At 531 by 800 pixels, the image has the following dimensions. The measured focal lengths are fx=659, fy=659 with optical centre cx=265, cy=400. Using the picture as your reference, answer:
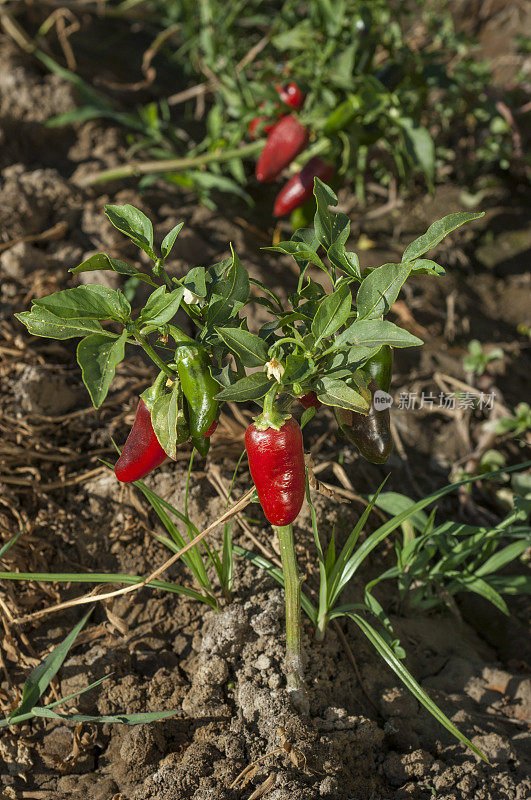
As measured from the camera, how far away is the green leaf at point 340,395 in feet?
3.71

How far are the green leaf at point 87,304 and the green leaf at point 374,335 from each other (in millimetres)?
378

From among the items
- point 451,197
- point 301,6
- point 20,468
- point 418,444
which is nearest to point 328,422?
point 418,444

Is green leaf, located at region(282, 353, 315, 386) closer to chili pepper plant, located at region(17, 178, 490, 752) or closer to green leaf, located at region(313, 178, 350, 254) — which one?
chili pepper plant, located at region(17, 178, 490, 752)

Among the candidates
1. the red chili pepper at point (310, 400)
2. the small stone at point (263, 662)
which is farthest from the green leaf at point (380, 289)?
the small stone at point (263, 662)

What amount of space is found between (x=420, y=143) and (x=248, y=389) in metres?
1.84

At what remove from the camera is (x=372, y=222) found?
3289 mm

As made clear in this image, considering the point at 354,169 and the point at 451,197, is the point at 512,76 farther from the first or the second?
the point at 354,169

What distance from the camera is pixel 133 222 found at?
1224 millimetres

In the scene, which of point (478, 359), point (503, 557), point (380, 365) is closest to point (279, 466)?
point (380, 365)

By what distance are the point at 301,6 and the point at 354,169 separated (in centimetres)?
153

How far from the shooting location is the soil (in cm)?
142

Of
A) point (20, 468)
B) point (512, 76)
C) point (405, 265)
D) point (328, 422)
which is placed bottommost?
point (328, 422)

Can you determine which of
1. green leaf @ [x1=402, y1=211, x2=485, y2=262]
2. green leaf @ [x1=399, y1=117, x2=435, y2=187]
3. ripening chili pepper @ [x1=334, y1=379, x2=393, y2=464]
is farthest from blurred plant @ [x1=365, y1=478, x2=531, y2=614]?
green leaf @ [x1=399, y1=117, x2=435, y2=187]

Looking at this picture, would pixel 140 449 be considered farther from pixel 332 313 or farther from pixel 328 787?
pixel 328 787
